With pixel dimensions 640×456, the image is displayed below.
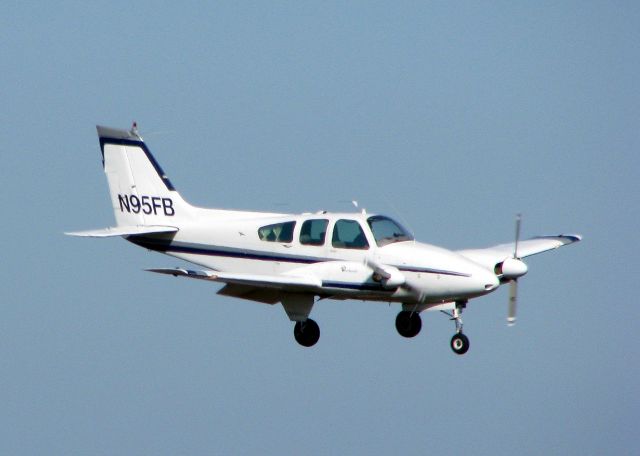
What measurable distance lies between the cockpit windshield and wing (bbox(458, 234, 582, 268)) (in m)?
1.66

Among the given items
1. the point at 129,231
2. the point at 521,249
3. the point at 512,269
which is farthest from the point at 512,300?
the point at 129,231

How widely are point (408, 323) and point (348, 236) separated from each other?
2.52 m

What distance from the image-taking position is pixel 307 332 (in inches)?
1292

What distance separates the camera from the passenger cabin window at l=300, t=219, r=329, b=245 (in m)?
31.9

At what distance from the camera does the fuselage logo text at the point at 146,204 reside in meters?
34.8

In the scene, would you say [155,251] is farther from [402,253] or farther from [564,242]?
[564,242]

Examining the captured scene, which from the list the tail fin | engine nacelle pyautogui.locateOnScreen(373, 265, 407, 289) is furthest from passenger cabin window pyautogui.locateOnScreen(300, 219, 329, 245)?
the tail fin

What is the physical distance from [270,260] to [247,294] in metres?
1.07

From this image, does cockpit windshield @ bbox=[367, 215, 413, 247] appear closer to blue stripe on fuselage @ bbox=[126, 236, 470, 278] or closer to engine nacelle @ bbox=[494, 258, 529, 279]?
blue stripe on fuselage @ bbox=[126, 236, 470, 278]

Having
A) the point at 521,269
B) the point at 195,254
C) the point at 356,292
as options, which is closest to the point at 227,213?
the point at 195,254

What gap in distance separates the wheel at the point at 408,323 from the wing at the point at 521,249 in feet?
5.69

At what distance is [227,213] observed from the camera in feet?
111

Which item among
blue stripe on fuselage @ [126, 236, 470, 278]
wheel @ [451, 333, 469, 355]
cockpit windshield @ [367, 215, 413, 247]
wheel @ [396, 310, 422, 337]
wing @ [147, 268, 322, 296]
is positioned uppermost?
cockpit windshield @ [367, 215, 413, 247]

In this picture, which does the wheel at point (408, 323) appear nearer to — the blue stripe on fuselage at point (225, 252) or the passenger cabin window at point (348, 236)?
the blue stripe on fuselage at point (225, 252)
